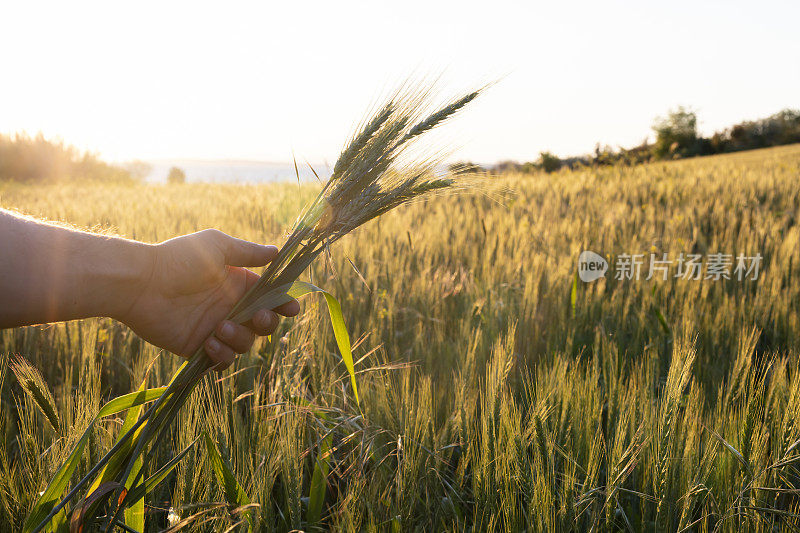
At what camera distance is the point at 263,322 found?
116cm

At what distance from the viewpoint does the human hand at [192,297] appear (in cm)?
118

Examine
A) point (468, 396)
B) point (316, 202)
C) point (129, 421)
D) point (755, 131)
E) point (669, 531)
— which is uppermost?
point (755, 131)

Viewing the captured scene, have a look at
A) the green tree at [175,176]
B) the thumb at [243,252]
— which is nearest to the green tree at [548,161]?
the green tree at [175,176]

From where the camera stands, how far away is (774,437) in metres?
1.33

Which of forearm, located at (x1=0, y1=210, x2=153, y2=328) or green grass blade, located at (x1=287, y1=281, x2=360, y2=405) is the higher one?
forearm, located at (x1=0, y1=210, x2=153, y2=328)

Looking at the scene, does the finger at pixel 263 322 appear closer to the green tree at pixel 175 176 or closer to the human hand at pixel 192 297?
the human hand at pixel 192 297

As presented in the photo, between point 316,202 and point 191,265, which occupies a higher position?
point 316,202

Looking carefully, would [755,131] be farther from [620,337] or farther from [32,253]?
[32,253]

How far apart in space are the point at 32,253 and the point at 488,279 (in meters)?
1.91

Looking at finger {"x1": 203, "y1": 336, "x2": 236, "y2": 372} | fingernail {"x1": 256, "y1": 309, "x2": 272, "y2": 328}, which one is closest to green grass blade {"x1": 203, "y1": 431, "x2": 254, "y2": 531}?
finger {"x1": 203, "y1": 336, "x2": 236, "y2": 372}

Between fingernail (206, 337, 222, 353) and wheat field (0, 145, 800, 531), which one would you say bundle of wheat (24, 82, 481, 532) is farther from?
wheat field (0, 145, 800, 531)

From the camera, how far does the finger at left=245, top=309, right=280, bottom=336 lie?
114 centimetres

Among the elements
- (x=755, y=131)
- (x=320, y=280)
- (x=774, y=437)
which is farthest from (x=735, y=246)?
(x=755, y=131)

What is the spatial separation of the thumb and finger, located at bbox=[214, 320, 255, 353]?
0.18m
